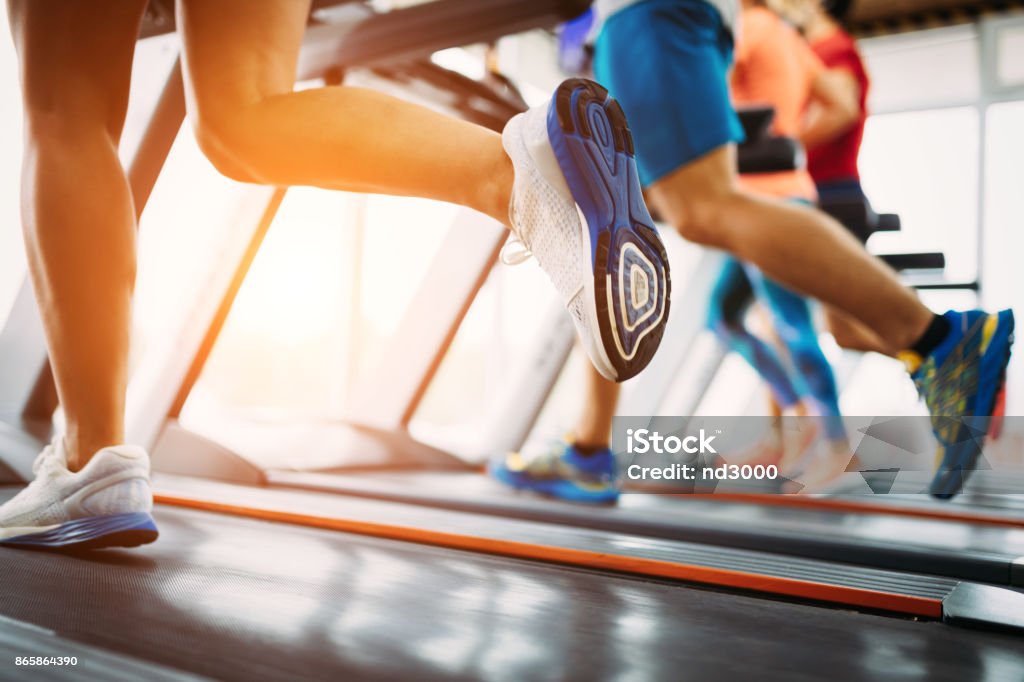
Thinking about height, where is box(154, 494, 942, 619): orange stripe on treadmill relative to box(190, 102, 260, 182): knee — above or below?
below

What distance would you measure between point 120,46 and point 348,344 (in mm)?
2757

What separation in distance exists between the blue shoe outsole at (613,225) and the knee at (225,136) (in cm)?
31

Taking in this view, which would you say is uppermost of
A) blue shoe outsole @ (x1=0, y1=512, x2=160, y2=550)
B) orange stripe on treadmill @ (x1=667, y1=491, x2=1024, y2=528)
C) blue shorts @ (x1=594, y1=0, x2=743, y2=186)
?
blue shorts @ (x1=594, y1=0, x2=743, y2=186)

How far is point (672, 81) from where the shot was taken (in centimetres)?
131

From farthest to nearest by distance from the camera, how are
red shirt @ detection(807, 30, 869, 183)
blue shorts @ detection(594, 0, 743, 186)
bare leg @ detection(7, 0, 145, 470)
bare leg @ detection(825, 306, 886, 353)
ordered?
bare leg @ detection(825, 306, 886, 353) → red shirt @ detection(807, 30, 869, 183) → blue shorts @ detection(594, 0, 743, 186) → bare leg @ detection(7, 0, 145, 470)

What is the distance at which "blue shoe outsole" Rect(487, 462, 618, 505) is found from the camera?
1.80 meters

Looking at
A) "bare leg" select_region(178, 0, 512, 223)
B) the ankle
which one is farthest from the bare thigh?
the ankle

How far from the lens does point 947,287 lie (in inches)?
134

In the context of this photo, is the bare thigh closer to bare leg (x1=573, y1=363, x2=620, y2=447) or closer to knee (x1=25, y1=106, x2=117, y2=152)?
knee (x1=25, y1=106, x2=117, y2=152)

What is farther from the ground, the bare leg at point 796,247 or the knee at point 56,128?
the knee at point 56,128

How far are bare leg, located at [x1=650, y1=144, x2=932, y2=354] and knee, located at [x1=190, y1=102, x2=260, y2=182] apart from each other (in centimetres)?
70

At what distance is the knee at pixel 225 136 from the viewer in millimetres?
821

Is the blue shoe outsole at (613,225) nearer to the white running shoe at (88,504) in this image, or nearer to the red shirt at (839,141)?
the white running shoe at (88,504)

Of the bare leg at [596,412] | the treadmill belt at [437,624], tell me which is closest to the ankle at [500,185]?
the treadmill belt at [437,624]
